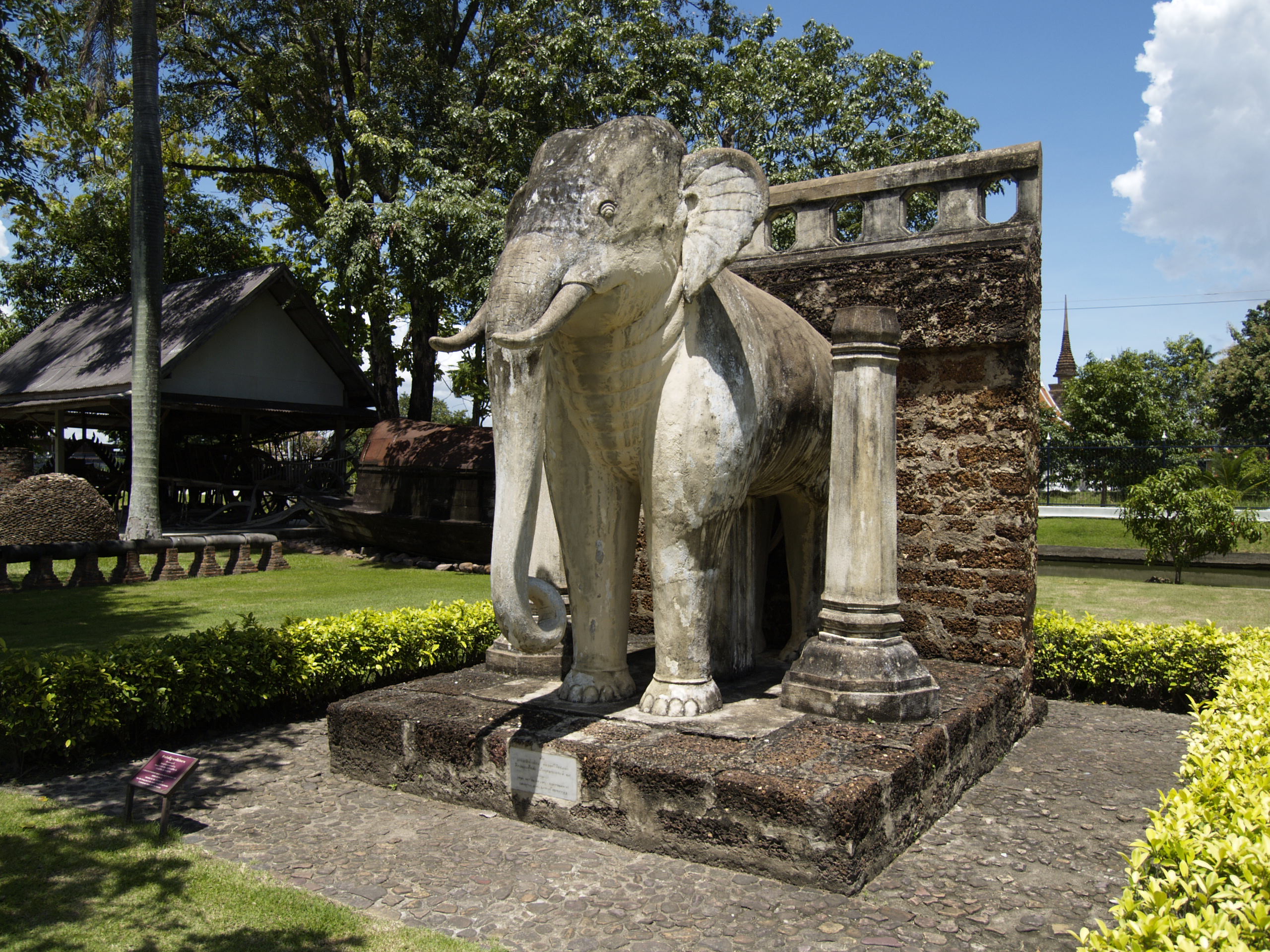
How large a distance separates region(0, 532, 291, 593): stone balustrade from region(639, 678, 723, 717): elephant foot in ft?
33.2

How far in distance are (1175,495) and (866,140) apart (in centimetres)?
788

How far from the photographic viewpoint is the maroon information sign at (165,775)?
3842 mm

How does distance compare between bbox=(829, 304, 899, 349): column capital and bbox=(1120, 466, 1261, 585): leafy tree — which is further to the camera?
bbox=(1120, 466, 1261, 585): leafy tree

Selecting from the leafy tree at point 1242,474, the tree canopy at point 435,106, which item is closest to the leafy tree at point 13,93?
the tree canopy at point 435,106

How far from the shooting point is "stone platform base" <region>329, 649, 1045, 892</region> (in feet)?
11.2

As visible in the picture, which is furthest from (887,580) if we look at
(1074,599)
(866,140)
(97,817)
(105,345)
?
(105,345)

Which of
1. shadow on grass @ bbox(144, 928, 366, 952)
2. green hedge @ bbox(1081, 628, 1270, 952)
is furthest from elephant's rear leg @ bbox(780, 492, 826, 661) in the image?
shadow on grass @ bbox(144, 928, 366, 952)

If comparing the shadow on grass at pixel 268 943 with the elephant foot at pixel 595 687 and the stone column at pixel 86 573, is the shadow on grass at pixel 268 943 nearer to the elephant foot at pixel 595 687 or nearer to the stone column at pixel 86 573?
the elephant foot at pixel 595 687

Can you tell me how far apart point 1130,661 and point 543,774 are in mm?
4428

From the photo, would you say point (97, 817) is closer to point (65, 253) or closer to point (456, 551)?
point (456, 551)

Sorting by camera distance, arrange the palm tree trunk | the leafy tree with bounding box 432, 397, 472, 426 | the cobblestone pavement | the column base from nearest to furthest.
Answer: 1. the cobblestone pavement
2. the column base
3. the palm tree trunk
4. the leafy tree with bounding box 432, 397, 472, 426

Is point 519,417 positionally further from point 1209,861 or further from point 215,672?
point 215,672

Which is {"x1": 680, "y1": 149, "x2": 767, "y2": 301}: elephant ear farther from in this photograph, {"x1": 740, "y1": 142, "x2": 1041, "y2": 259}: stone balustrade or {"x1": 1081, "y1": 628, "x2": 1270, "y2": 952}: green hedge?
{"x1": 1081, "y1": 628, "x2": 1270, "y2": 952}: green hedge

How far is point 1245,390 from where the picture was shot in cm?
3316
